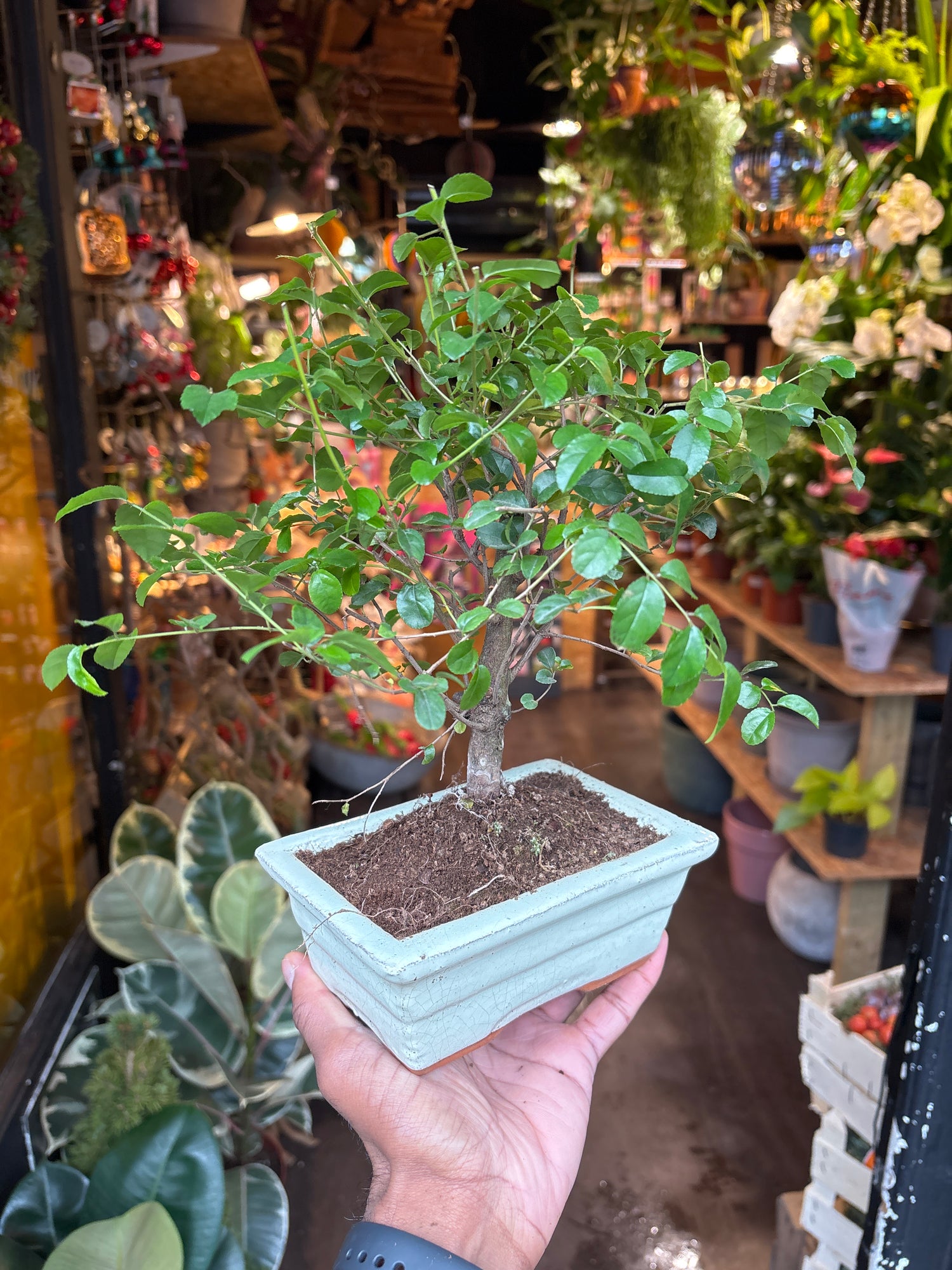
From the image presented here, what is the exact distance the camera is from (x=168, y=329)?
2.00m

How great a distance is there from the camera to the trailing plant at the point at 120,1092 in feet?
4.64

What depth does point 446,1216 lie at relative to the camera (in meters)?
0.75

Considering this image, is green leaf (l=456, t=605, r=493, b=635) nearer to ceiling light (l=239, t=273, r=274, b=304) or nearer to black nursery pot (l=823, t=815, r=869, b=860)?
black nursery pot (l=823, t=815, r=869, b=860)

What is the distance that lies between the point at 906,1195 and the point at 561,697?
395cm

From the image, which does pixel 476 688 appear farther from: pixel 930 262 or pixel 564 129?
pixel 564 129

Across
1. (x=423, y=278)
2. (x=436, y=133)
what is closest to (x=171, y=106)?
(x=423, y=278)

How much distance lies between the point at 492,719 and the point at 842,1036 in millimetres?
1150

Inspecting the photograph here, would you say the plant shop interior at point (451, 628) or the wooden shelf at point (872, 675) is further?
the wooden shelf at point (872, 675)

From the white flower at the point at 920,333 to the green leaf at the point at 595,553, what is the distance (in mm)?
1831

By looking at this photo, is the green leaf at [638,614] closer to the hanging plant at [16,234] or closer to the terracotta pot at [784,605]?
the hanging plant at [16,234]

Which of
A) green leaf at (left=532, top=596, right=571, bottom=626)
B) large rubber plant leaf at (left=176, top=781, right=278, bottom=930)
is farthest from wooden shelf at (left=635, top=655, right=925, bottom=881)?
green leaf at (left=532, top=596, right=571, bottom=626)

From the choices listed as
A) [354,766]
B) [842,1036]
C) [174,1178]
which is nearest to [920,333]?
[842,1036]

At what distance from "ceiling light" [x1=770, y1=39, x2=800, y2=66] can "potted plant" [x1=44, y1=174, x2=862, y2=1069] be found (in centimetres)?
172

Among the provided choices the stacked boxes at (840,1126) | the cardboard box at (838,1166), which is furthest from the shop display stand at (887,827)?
the cardboard box at (838,1166)
